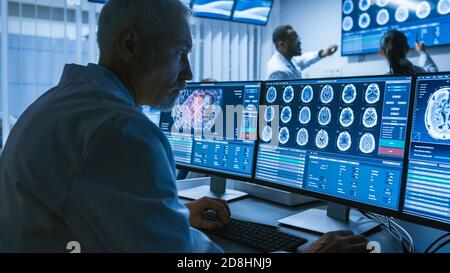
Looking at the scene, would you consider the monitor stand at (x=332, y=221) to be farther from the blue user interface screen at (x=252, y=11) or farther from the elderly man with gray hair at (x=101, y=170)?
the blue user interface screen at (x=252, y=11)

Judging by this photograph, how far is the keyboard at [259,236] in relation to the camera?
3.10 ft

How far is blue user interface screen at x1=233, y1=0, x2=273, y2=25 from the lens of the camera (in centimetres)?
374

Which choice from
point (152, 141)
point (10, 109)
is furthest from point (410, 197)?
point (10, 109)

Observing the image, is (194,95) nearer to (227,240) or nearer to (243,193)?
(243,193)

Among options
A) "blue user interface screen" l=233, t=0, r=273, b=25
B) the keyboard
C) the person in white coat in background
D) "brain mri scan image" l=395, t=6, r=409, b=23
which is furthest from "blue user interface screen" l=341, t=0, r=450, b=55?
the keyboard

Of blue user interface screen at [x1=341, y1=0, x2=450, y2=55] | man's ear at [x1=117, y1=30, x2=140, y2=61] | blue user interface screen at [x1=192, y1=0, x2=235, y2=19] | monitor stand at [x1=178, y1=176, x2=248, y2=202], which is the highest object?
blue user interface screen at [x1=192, y1=0, x2=235, y2=19]

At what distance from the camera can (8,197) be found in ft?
2.42

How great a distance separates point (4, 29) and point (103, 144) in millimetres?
2644

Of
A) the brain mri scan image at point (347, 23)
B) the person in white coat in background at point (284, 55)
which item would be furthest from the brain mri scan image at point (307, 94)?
the brain mri scan image at point (347, 23)

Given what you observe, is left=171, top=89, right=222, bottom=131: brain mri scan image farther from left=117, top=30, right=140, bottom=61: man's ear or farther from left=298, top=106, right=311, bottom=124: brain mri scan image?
left=117, top=30, right=140, bottom=61: man's ear

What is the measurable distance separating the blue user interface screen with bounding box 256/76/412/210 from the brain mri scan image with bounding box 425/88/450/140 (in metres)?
0.06

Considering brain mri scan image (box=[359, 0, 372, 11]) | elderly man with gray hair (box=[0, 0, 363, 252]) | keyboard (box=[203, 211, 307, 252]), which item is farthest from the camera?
brain mri scan image (box=[359, 0, 372, 11])

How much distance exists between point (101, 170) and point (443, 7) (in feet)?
9.75

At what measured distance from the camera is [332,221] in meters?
1.15
